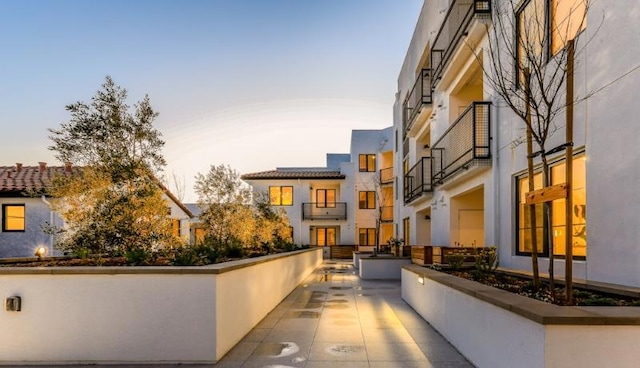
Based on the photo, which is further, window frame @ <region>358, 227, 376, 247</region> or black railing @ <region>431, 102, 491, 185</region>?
window frame @ <region>358, 227, 376, 247</region>

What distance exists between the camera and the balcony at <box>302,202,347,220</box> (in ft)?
97.5

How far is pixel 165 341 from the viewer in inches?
203

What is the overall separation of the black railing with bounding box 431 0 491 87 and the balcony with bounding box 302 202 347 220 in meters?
17.1

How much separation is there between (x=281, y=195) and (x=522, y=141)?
2366 centimetres

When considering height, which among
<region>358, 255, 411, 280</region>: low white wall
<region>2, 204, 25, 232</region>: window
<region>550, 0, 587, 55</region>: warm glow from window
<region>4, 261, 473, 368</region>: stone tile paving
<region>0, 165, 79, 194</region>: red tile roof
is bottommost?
<region>358, 255, 411, 280</region>: low white wall

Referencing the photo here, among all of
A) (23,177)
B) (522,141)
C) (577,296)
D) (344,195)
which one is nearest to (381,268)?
(522,141)

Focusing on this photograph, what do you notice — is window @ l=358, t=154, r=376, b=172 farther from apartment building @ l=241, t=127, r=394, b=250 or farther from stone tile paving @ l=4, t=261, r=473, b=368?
stone tile paving @ l=4, t=261, r=473, b=368

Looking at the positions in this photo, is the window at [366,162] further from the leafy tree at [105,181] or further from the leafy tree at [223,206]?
the leafy tree at [105,181]

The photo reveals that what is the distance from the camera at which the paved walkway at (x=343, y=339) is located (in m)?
5.21

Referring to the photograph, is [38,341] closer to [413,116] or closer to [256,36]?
[256,36]

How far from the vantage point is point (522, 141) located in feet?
24.7

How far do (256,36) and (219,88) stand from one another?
4927mm

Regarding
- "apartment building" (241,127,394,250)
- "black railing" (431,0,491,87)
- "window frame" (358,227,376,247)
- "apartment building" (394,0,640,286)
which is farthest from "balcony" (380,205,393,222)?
"black railing" (431,0,491,87)

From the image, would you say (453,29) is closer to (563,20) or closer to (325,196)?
(563,20)
